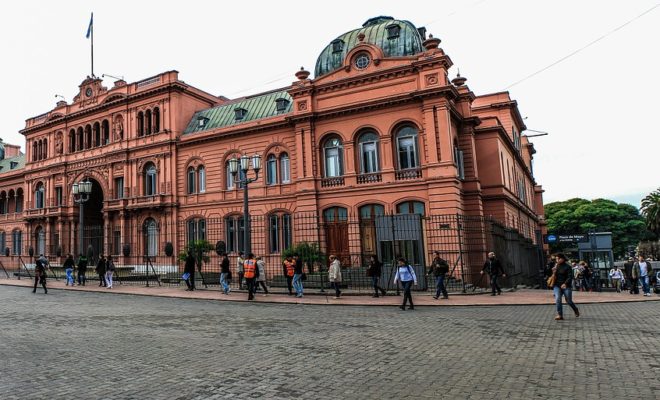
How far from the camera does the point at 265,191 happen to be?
2977 centimetres

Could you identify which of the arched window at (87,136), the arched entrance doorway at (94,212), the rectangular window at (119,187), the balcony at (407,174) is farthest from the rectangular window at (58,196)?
the balcony at (407,174)

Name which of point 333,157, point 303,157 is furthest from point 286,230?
point 333,157

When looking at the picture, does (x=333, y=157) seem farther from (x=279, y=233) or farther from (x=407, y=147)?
(x=279, y=233)

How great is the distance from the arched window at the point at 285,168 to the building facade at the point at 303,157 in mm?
96

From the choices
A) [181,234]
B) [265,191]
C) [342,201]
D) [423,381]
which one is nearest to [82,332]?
[423,381]

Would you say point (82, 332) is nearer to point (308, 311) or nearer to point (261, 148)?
point (308, 311)

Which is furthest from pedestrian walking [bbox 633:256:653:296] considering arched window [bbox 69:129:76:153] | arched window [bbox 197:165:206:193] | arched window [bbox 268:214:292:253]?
arched window [bbox 69:129:76:153]

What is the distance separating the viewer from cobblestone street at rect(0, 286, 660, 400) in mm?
5664

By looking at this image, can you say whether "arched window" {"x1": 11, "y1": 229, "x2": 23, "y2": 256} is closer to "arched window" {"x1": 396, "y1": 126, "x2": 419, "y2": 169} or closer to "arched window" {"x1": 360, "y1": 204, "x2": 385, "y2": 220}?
"arched window" {"x1": 360, "y1": 204, "x2": 385, "y2": 220}

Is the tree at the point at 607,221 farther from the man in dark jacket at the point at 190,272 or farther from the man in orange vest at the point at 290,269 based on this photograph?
the man in dark jacket at the point at 190,272

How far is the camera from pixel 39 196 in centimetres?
4194

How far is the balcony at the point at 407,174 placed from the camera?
24469 millimetres

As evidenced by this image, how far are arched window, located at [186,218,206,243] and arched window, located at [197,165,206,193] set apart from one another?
7.29 ft

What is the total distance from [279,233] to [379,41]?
1329 cm
